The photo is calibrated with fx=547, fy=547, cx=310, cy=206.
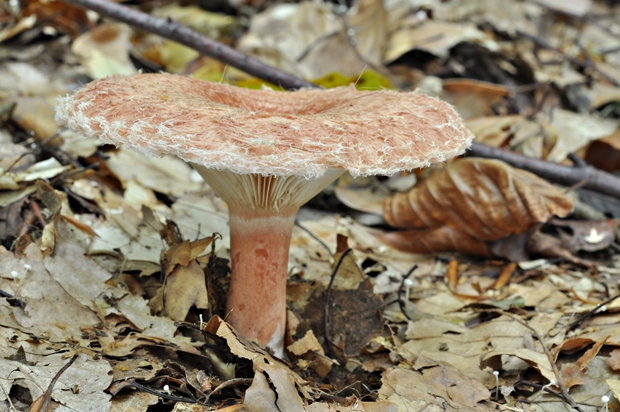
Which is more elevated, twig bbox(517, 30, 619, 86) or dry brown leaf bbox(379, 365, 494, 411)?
twig bbox(517, 30, 619, 86)

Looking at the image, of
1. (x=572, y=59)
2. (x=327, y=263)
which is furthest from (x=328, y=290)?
(x=572, y=59)

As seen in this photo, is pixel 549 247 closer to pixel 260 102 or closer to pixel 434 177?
pixel 434 177

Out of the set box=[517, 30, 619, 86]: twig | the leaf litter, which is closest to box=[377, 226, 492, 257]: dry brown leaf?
the leaf litter

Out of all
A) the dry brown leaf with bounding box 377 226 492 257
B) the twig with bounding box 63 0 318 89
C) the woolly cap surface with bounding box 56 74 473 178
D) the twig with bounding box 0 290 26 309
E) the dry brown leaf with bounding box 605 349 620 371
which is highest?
the woolly cap surface with bounding box 56 74 473 178

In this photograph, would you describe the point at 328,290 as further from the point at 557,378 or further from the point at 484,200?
the point at 484,200

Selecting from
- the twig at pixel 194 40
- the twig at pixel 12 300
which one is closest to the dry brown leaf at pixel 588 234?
the twig at pixel 194 40

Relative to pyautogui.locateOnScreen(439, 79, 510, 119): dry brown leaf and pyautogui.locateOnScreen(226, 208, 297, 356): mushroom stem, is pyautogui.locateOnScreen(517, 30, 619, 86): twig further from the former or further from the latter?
pyautogui.locateOnScreen(226, 208, 297, 356): mushroom stem

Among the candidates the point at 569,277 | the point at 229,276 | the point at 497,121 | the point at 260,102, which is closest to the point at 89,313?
the point at 229,276
